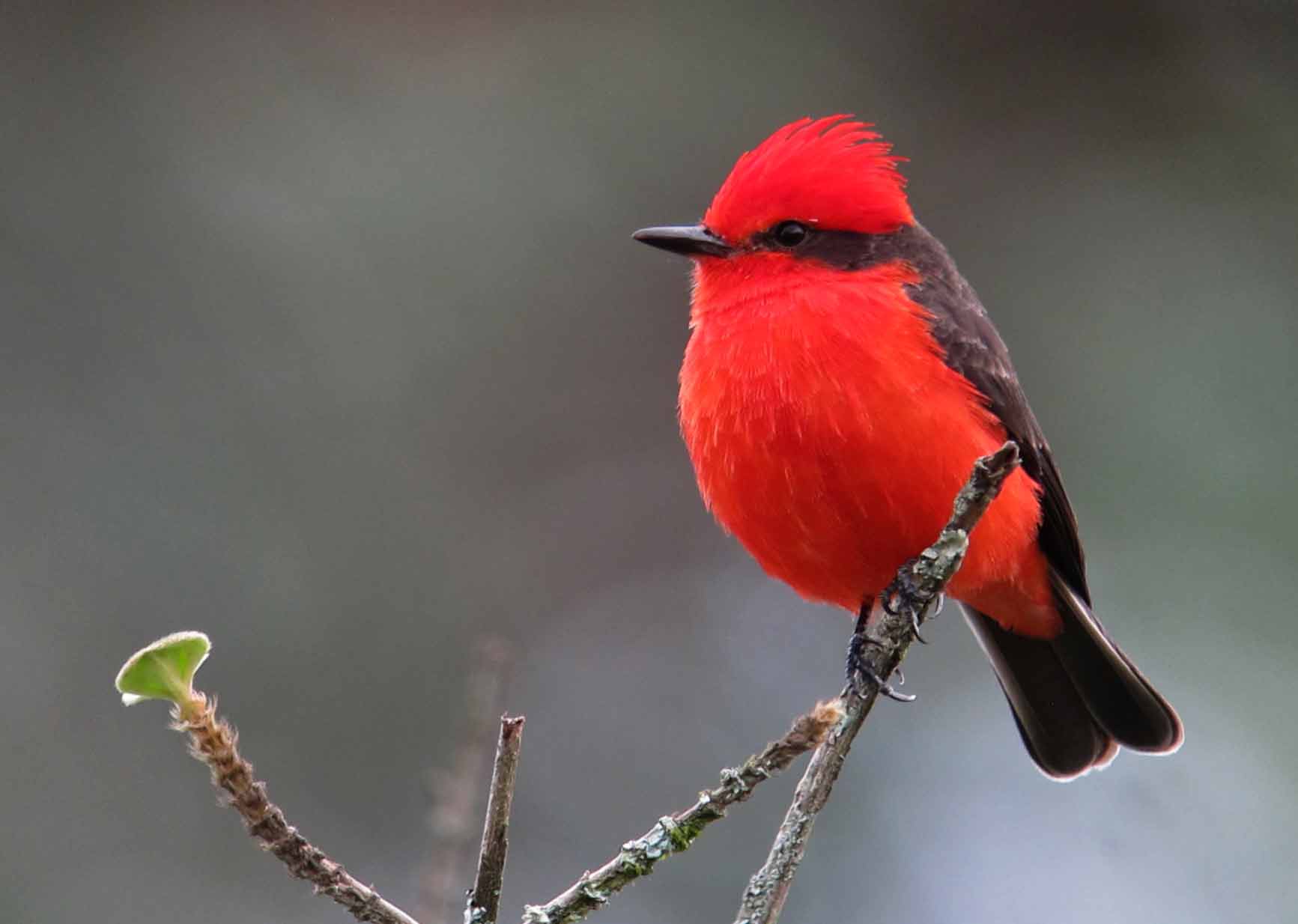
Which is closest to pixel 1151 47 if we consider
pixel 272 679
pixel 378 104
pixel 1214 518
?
pixel 1214 518

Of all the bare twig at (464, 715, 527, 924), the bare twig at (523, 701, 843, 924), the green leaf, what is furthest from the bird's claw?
the green leaf

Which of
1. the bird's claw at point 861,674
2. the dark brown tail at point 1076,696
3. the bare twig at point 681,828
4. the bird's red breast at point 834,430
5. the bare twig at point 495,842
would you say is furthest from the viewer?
the dark brown tail at point 1076,696

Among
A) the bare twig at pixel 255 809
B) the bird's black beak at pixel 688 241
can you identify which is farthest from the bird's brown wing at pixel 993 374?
the bare twig at pixel 255 809

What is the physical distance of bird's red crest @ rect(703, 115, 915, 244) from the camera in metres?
4.73

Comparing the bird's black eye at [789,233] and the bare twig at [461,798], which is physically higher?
the bird's black eye at [789,233]

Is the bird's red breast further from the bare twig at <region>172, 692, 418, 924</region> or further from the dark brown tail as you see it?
the bare twig at <region>172, 692, 418, 924</region>

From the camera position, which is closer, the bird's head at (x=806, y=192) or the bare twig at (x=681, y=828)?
the bare twig at (x=681, y=828)

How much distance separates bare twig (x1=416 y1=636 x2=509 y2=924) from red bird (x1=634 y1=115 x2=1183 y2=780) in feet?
4.96

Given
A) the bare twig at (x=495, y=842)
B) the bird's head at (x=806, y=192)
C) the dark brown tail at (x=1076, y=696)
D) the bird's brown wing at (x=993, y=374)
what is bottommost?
the bare twig at (x=495, y=842)

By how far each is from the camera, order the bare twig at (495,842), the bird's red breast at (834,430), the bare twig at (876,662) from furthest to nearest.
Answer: the bird's red breast at (834,430), the bare twig at (876,662), the bare twig at (495,842)

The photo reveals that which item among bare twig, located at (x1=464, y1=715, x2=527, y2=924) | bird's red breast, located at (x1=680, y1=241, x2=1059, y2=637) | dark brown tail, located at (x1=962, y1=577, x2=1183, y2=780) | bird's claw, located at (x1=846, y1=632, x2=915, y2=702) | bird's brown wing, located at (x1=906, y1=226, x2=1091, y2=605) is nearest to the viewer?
bare twig, located at (x1=464, y1=715, x2=527, y2=924)

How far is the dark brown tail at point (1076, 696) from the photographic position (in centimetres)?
506

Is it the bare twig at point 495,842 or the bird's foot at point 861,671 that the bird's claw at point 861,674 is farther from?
the bare twig at point 495,842

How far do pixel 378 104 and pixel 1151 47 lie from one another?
3.64m
